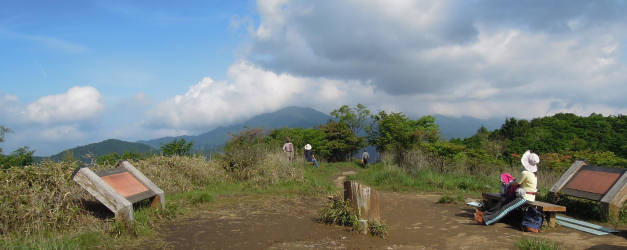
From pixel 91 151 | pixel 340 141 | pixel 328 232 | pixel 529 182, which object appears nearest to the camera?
pixel 328 232

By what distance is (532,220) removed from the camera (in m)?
6.48

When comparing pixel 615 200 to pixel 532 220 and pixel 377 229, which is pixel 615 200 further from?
pixel 377 229

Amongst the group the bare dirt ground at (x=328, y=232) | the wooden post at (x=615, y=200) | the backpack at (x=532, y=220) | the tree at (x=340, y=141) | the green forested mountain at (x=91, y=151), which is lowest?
the bare dirt ground at (x=328, y=232)

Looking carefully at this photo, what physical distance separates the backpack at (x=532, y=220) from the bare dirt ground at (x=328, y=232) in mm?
115

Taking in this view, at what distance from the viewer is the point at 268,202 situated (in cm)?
910

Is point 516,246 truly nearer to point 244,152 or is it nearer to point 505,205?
point 505,205

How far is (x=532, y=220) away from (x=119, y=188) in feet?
22.5

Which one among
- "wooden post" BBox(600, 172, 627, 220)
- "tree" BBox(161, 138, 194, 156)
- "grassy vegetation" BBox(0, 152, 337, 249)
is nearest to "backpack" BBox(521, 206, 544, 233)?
"wooden post" BBox(600, 172, 627, 220)

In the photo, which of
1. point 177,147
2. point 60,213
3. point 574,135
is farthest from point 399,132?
point 60,213

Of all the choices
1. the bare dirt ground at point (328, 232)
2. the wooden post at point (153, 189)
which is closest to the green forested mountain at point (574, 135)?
the bare dirt ground at point (328, 232)

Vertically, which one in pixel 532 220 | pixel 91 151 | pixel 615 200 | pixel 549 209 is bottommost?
pixel 532 220

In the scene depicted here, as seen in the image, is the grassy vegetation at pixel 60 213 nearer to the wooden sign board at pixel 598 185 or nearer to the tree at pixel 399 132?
the wooden sign board at pixel 598 185

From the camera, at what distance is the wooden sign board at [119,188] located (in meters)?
6.09

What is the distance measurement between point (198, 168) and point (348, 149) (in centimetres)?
1357
